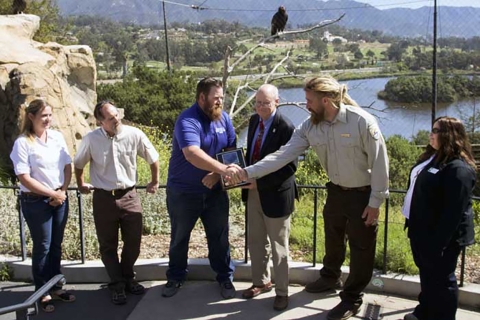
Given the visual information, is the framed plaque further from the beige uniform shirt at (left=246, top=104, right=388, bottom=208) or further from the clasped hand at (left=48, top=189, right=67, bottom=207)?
the clasped hand at (left=48, top=189, right=67, bottom=207)

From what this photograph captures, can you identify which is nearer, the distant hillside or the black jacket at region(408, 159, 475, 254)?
the black jacket at region(408, 159, 475, 254)

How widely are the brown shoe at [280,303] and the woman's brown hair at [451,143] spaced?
1446mm

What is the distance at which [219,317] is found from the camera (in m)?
3.65

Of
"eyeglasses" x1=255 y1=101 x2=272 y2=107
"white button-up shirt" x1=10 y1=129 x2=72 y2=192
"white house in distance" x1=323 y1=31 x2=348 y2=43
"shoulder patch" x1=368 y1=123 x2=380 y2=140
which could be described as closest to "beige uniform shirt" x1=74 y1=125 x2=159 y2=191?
"white button-up shirt" x1=10 y1=129 x2=72 y2=192

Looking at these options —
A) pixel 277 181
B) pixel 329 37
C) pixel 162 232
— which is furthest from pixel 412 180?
pixel 329 37

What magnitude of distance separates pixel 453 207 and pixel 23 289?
3.28 m

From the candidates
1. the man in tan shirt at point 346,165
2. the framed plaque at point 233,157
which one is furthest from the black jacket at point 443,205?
the framed plaque at point 233,157

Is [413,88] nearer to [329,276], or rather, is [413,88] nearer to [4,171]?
[4,171]

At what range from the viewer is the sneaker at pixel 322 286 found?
3893 millimetres

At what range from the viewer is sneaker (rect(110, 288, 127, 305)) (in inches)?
153

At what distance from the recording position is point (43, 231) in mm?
3672

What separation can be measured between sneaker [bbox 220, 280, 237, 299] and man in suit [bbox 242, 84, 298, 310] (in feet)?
0.47

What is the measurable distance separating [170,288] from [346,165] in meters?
1.69

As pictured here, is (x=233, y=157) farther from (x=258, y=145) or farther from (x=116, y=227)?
A: (x=116, y=227)
